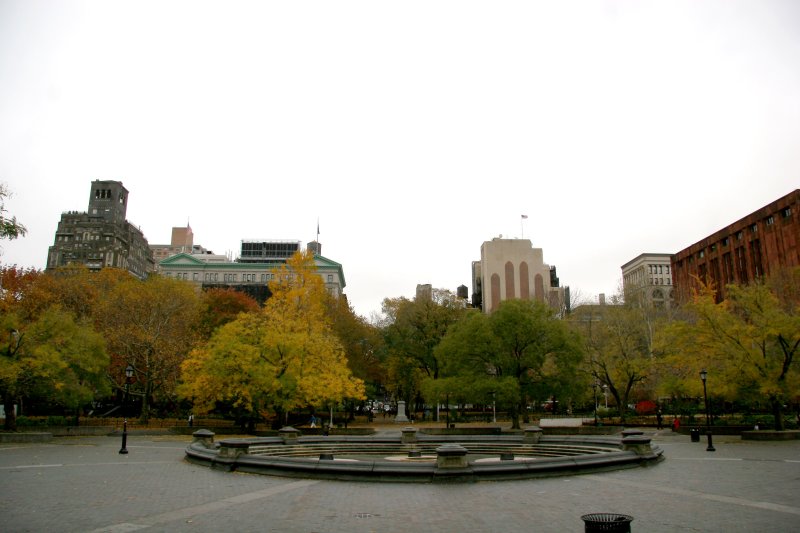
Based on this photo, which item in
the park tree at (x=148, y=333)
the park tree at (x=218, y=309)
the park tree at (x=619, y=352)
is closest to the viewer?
the park tree at (x=148, y=333)

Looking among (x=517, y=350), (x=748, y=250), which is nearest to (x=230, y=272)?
(x=517, y=350)

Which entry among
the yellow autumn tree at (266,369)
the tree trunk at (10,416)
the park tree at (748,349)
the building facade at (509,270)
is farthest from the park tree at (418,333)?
the building facade at (509,270)

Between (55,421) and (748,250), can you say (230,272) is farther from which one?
(748,250)

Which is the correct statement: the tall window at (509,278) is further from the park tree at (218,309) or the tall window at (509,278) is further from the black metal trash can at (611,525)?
the black metal trash can at (611,525)

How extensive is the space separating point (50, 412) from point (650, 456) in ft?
180

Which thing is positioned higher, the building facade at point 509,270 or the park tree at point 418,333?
the building facade at point 509,270

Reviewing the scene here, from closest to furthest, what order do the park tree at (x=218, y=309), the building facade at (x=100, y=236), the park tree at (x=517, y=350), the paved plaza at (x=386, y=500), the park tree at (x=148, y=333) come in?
the paved plaza at (x=386, y=500) < the park tree at (x=517, y=350) < the park tree at (x=148, y=333) < the park tree at (x=218, y=309) < the building facade at (x=100, y=236)

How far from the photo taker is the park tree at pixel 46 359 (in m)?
33.2

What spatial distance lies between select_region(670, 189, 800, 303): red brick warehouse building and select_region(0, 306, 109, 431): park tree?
190 ft

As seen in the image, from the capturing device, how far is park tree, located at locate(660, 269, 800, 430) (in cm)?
3025

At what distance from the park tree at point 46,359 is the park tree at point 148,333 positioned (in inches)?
149

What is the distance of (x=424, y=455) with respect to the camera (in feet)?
88.8

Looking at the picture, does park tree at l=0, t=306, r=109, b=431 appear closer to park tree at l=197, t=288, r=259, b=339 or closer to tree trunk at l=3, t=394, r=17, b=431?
tree trunk at l=3, t=394, r=17, b=431

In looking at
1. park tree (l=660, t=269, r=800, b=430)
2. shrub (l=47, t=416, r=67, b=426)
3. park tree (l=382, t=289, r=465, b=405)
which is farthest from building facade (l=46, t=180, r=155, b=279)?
park tree (l=660, t=269, r=800, b=430)
